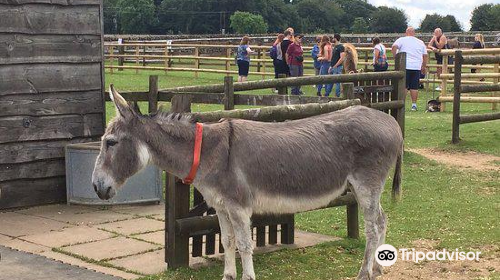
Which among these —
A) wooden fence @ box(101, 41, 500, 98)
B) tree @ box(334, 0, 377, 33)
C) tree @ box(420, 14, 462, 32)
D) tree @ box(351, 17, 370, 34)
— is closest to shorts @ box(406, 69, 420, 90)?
wooden fence @ box(101, 41, 500, 98)

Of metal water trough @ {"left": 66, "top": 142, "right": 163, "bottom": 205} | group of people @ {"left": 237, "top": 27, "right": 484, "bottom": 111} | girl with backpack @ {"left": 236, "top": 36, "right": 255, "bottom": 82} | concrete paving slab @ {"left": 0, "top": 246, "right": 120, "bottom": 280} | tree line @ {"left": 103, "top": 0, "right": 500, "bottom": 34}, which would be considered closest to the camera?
concrete paving slab @ {"left": 0, "top": 246, "right": 120, "bottom": 280}

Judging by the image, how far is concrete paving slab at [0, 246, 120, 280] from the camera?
671cm

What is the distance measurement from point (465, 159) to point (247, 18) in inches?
3410

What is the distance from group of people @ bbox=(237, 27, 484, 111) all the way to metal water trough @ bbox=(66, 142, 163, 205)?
1028cm

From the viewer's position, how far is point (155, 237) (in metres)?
8.12

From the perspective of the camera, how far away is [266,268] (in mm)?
7113

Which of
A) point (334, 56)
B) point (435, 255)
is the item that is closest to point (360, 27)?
point (334, 56)

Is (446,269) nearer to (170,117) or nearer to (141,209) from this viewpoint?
(170,117)

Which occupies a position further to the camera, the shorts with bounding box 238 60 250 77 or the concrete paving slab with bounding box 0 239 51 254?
the shorts with bounding box 238 60 250 77

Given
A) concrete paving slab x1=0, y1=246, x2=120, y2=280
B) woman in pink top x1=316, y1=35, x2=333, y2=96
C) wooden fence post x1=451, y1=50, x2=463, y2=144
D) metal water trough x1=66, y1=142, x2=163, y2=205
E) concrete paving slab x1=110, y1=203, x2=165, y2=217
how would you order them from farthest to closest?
woman in pink top x1=316, y1=35, x2=333, y2=96 → wooden fence post x1=451, y1=50, x2=463, y2=144 → metal water trough x1=66, y1=142, x2=163, y2=205 → concrete paving slab x1=110, y1=203, x2=165, y2=217 → concrete paving slab x1=0, y1=246, x2=120, y2=280

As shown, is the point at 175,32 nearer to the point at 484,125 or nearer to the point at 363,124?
the point at 484,125

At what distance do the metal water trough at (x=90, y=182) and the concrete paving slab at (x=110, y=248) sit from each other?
5.14 ft

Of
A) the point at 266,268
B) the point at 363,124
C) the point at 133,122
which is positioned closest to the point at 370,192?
the point at 363,124

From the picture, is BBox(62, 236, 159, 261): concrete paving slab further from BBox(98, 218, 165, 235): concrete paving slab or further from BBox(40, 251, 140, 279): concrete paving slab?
BBox(98, 218, 165, 235): concrete paving slab
